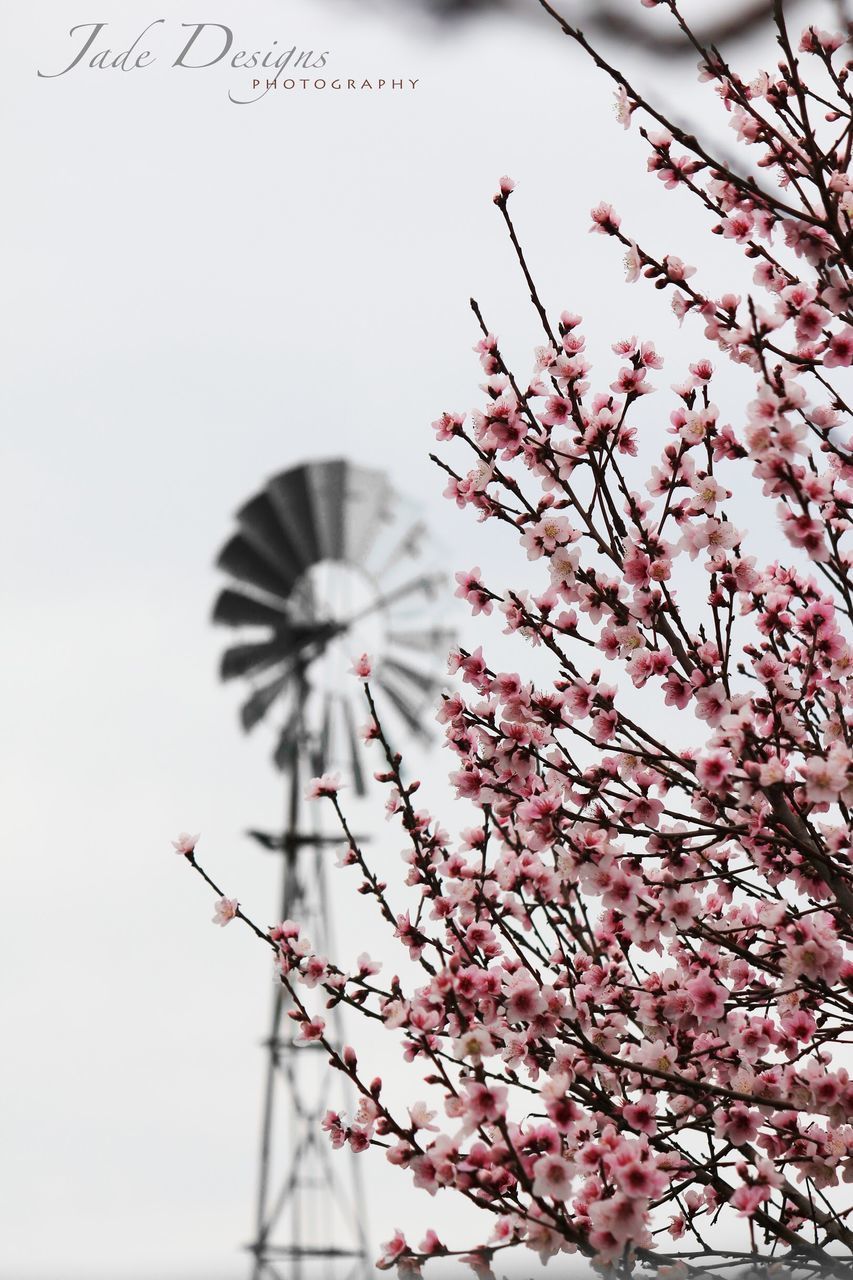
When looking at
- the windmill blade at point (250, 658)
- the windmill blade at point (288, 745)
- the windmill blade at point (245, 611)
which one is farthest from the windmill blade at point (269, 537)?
the windmill blade at point (288, 745)

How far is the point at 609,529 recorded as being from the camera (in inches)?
125

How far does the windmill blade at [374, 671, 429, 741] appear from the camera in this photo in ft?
42.5

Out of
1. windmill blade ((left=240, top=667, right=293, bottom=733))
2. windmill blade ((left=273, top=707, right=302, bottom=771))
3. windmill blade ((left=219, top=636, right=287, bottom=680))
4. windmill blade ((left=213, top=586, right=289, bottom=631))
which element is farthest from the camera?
windmill blade ((left=213, top=586, right=289, bottom=631))

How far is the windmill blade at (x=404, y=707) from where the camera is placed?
12.9 metres

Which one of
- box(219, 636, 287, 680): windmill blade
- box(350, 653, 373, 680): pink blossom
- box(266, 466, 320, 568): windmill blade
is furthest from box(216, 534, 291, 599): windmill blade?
box(350, 653, 373, 680): pink blossom

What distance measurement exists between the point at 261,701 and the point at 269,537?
1.79 meters

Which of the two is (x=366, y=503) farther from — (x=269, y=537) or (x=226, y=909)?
(x=226, y=909)

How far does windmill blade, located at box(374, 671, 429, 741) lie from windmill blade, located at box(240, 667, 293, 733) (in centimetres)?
96

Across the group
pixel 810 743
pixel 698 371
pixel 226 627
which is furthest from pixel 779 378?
pixel 226 627

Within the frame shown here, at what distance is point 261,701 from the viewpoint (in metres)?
12.7

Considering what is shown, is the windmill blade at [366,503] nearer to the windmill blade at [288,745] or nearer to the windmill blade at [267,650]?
the windmill blade at [267,650]

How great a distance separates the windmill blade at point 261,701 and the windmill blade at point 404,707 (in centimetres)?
96

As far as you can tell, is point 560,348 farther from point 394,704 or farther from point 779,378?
point 394,704

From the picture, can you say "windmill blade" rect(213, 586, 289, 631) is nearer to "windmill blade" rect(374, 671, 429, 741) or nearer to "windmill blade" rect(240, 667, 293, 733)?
"windmill blade" rect(240, 667, 293, 733)
